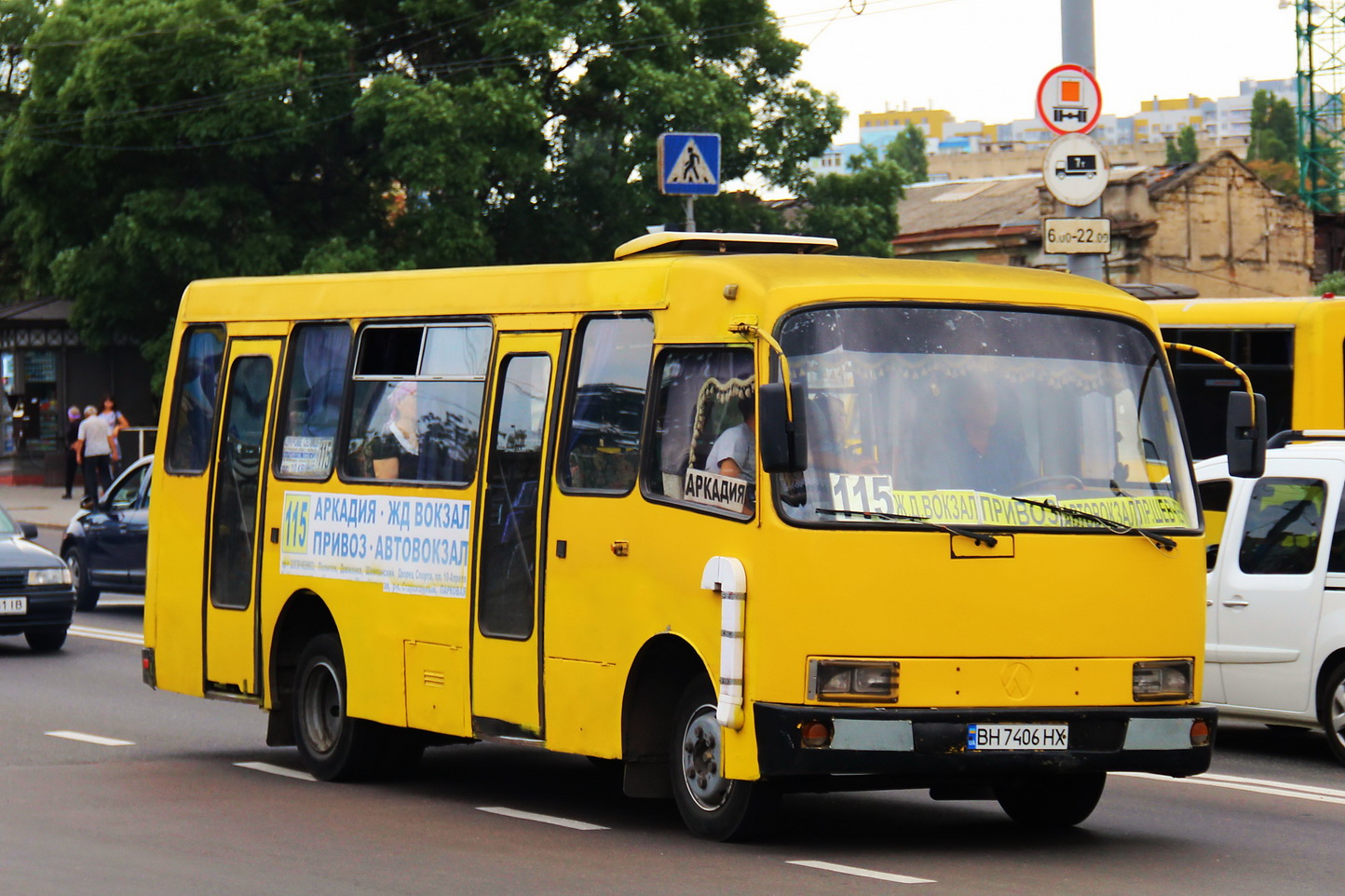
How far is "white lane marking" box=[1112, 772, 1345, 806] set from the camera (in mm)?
10391

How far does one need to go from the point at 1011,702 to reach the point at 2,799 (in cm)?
491

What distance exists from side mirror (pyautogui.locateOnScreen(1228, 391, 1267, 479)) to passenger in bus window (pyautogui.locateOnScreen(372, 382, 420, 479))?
396 cm

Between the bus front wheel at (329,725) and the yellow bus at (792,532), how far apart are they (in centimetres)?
40

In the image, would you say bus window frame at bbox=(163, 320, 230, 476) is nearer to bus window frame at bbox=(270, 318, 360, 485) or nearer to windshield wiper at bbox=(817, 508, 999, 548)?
bus window frame at bbox=(270, 318, 360, 485)

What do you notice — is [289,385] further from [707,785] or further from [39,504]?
[39,504]

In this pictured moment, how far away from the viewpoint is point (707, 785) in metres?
8.52

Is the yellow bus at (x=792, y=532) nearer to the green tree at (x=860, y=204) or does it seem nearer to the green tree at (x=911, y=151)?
the green tree at (x=860, y=204)

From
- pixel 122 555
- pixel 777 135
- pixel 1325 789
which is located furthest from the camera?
pixel 777 135

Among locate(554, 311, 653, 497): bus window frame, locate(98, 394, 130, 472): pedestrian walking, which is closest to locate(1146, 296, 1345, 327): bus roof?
locate(554, 311, 653, 497): bus window frame

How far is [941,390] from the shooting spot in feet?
27.1

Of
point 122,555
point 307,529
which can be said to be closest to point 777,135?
point 122,555

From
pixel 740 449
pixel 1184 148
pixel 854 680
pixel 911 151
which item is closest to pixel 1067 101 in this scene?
pixel 740 449

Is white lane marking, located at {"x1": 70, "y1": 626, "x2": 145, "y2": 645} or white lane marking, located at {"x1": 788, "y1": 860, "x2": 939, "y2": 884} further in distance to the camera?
white lane marking, located at {"x1": 70, "y1": 626, "x2": 145, "y2": 645}

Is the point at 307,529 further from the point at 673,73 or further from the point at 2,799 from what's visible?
the point at 673,73
